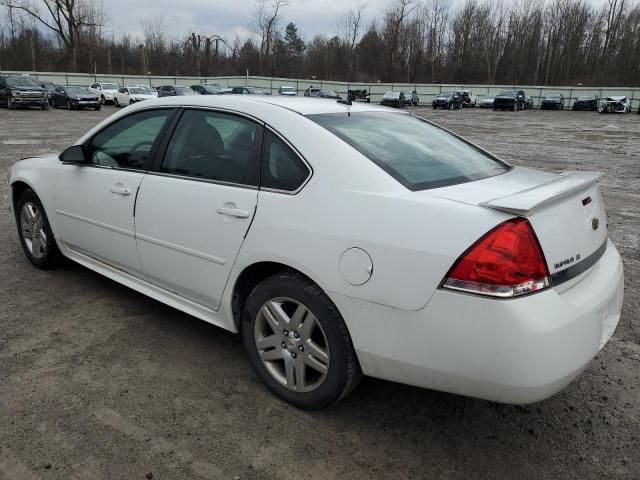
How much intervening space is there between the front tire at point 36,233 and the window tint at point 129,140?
95 centimetres

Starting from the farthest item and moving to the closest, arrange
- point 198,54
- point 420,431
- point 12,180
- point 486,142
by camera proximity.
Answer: point 198,54, point 486,142, point 12,180, point 420,431

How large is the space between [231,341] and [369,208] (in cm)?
165

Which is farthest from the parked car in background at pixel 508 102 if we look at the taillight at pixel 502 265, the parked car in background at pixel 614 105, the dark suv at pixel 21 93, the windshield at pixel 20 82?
the taillight at pixel 502 265

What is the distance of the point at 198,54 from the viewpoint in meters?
77.8

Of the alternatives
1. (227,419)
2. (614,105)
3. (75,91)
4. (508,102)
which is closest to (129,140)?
(227,419)

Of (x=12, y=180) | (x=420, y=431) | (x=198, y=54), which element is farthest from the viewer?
(x=198, y=54)

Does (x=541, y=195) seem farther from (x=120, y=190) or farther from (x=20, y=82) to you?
(x=20, y=82)

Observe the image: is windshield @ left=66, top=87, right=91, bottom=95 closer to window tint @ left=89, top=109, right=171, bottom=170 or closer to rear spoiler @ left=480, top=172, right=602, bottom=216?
window tint @ left=89, top=109, right=171, bottom=170

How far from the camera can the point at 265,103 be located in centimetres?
296

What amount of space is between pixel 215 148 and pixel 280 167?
0.59m

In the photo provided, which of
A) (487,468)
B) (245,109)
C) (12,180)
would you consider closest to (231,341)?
(245,109)

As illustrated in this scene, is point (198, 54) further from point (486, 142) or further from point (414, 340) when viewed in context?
point (414, 340)

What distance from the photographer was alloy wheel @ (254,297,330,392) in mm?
2551

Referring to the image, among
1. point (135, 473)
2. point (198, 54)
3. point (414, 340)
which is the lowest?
point (135, 473)
